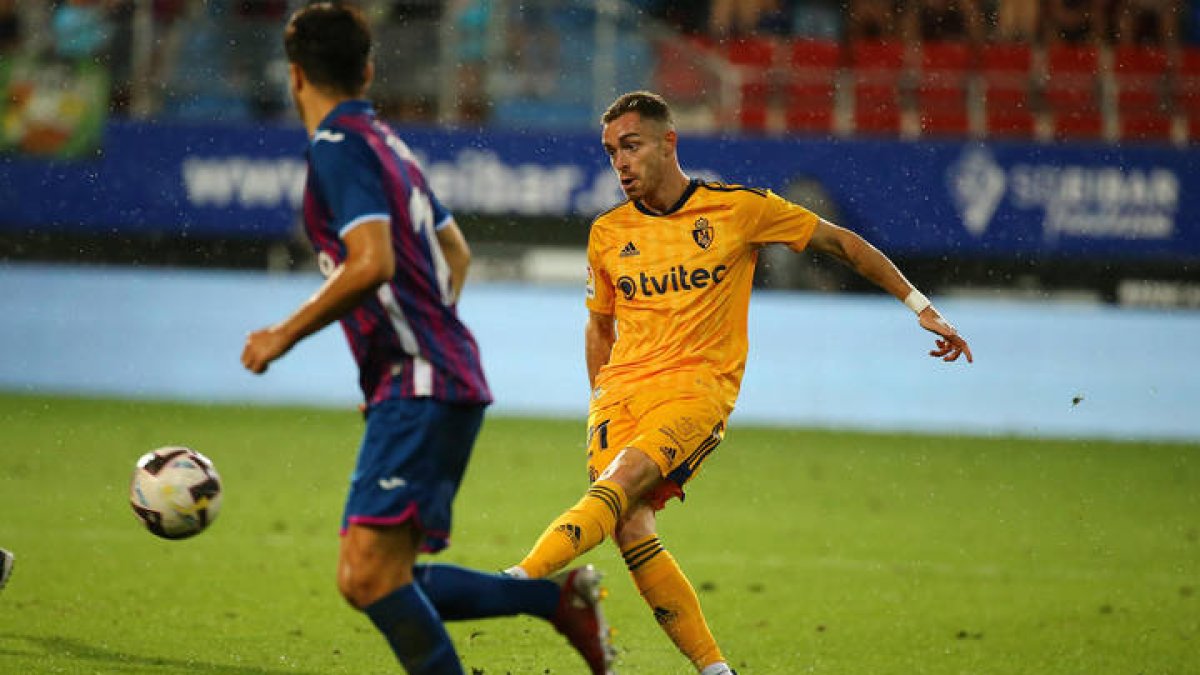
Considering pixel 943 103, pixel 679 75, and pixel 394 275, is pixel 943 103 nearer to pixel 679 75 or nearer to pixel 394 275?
pixel 679 75

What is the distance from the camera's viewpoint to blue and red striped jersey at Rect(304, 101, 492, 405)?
416 centimetres

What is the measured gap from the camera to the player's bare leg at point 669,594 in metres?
5.21

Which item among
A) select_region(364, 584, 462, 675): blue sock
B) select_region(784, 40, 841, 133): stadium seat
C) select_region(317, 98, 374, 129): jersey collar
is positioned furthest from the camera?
select_region(784, 40, 841, 133): stadium seat

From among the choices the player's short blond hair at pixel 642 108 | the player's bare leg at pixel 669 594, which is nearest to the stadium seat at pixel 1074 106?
the player's short blond hair at pixel 642 108

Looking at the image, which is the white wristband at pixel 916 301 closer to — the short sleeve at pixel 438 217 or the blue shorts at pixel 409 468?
the short sleeve at pixel 438 217

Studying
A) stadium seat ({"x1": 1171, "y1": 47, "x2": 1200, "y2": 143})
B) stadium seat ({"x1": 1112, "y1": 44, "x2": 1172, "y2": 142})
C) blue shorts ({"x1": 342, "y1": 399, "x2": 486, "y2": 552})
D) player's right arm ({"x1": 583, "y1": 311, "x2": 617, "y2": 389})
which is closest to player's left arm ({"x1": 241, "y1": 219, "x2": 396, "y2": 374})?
blue shorts ({"x1": 342, "y1": 399, "x2": 486, "y2": 552})

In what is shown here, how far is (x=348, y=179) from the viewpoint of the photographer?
13.4ft

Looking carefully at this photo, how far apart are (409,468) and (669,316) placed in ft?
4.95

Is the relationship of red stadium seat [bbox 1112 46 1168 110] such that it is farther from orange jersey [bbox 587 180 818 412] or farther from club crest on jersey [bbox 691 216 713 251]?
club crest on jersey [bbox 691 216 713 251]

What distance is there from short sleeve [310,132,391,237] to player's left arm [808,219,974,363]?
5.81 feet

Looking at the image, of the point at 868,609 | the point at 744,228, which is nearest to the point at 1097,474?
the point at 868,609

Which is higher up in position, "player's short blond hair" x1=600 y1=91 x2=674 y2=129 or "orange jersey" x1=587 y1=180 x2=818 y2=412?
"player's short blond hair" x1=600 y1=91 x2=674 y2=129

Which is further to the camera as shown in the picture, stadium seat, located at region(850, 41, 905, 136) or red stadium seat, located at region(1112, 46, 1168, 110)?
stadium seat, located at region(850, 41, 905, 136)

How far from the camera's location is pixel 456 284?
4488 mm
